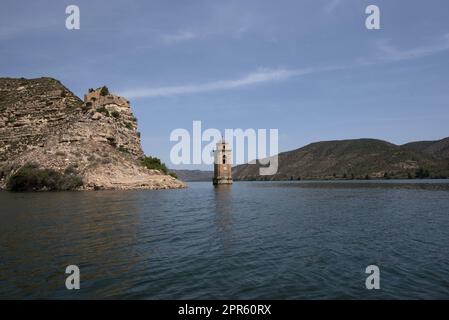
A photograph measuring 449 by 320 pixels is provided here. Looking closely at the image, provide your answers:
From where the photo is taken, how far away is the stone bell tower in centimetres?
14325

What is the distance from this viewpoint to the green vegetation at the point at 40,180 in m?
88.9

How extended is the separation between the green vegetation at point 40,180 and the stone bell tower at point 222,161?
65.2 meters

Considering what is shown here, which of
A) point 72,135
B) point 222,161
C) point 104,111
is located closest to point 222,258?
point 72,135

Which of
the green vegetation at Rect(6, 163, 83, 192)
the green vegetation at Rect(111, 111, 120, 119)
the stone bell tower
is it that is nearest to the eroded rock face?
the green vegetation at Rect(111, 111, 120, 119)

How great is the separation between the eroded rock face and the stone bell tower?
31737mm

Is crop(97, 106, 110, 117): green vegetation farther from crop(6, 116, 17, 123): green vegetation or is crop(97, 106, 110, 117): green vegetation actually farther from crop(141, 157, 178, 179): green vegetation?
crop(6, 116, 17, 123): green vegetation

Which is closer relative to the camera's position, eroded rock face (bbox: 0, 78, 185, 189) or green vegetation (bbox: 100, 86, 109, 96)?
eroded rock face (bbox: 0, 78, 185, 189)

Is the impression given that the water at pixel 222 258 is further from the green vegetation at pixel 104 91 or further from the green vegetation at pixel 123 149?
the green vegetation at pixel 104 91

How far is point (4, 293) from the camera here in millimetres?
13117

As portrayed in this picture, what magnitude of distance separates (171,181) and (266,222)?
8038 cm

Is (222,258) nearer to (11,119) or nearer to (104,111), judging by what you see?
(104,111)

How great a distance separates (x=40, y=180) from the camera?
89312mm
